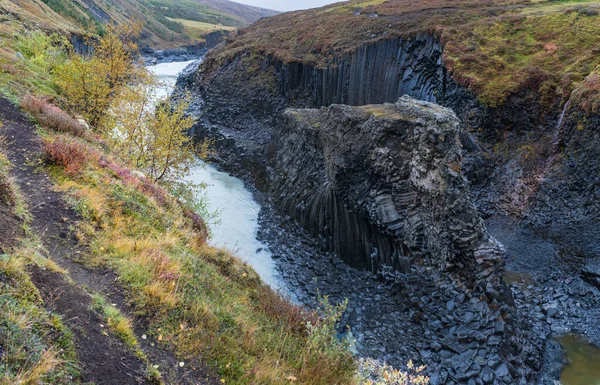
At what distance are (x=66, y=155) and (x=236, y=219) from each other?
1737cm

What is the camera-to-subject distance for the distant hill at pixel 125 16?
1759 inches

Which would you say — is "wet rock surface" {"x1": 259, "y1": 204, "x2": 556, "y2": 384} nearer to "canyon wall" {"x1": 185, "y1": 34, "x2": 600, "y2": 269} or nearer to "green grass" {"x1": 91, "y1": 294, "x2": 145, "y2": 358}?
"canyon wall" {"x1": 185, "y1": 34, "x2": 600, "y2": 269}

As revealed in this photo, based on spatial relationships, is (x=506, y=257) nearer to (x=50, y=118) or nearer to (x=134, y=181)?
(x=134, y=181)

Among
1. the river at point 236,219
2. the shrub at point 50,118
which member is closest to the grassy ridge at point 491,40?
the river at point 236,219

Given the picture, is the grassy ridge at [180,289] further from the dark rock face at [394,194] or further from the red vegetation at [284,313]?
the dark rock face at [394,194]

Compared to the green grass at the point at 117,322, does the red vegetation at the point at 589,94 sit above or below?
above

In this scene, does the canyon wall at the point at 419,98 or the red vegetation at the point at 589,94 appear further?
the canyon wall at the point at 419,98

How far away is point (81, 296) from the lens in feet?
22.0

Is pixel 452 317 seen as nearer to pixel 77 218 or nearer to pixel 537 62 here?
pixel 77 218

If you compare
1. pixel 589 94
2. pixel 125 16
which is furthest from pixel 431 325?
pixel 125 16

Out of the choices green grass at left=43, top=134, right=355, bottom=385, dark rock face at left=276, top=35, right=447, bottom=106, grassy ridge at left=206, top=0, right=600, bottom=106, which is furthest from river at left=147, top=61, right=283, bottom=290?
grassy ridge at left=206, top=0, right=600, bottom=106

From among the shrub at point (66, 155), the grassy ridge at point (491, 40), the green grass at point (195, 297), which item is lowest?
the green grass at point (195, 297)

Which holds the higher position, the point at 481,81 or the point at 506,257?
the point at 481,81

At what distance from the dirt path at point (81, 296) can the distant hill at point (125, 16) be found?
17201mm
